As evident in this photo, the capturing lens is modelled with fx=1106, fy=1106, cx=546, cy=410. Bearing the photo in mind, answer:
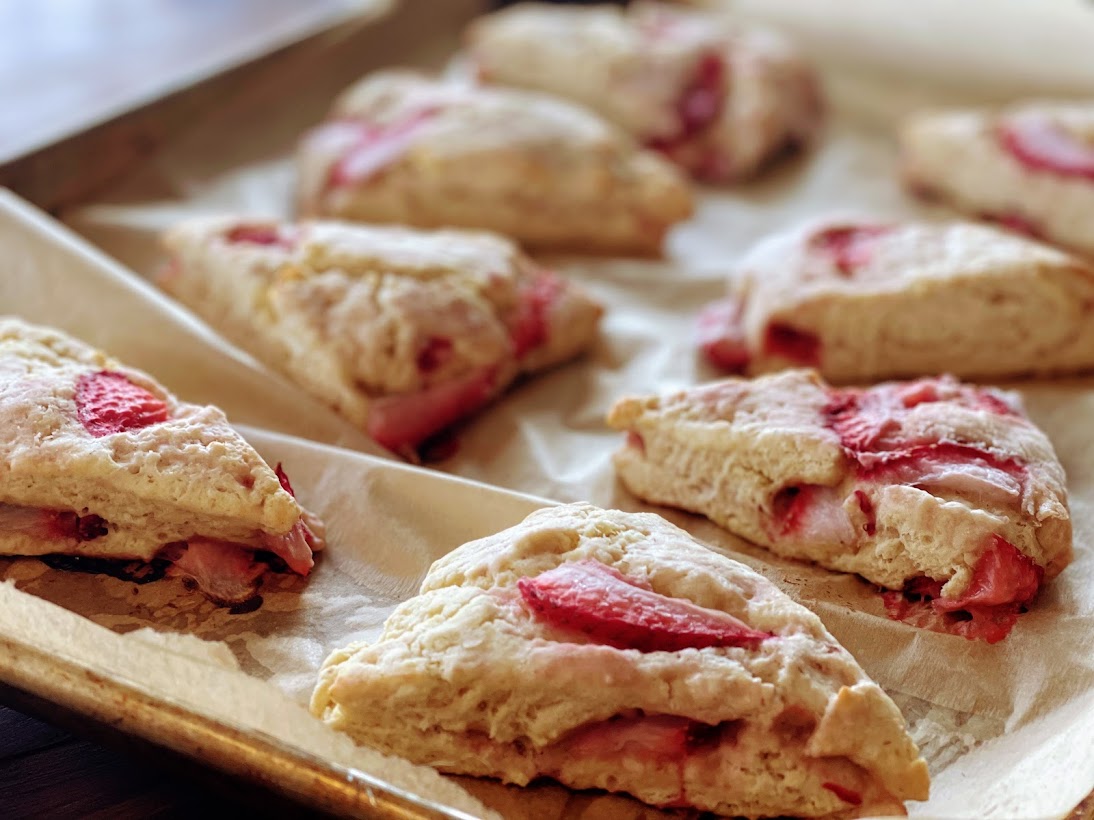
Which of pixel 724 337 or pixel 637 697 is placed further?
pixel 724 337

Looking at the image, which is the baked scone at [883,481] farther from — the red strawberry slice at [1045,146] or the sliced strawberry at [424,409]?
the red strawberry slice at [1045,146]

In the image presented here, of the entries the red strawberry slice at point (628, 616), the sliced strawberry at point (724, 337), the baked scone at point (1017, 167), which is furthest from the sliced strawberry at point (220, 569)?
the baked scone at point (1017, 167)

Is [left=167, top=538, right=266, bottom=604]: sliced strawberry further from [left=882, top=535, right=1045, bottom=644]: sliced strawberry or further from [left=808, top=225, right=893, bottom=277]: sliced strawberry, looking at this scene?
[left=808, top=225, right=893, bottom=277]: sliced strawberry

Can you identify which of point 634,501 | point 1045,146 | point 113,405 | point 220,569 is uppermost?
point 113,405

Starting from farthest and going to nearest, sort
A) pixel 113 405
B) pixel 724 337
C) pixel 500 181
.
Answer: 1. pixel 500 181
2. pixel 724 337
3. pixel 113 405

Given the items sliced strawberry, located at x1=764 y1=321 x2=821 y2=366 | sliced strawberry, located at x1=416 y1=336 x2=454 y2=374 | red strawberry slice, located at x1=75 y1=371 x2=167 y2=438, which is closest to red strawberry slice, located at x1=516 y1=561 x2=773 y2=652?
red strawberry slice, located at x1=75 y1=371 x2=167 y2=438

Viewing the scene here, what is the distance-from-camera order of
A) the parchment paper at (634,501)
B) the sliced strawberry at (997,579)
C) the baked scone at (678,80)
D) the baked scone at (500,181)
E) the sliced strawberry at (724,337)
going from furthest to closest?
the baked scone at (678,80) < the baked scone at (500,181) < the sliced strawberry at (724,337) < the sliced strawberry at (997,579) < the parchment paper at (634,501)

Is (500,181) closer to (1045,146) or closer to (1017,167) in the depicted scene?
(1017,167)

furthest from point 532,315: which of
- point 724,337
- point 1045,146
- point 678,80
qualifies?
point 1045,146
